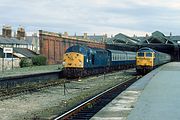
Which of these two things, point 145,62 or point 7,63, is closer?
point 145,62

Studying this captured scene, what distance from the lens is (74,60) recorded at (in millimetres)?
33188

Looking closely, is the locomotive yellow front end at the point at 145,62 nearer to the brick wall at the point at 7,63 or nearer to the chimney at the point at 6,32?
the brick wall at the point at 7,63

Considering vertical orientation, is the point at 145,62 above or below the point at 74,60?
below

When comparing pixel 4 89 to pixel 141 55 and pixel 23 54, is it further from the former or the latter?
pixel 23 54

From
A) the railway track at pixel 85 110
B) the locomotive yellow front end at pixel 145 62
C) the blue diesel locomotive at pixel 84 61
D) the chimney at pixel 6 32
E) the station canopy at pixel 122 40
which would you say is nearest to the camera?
the railway track at pixel 85 110

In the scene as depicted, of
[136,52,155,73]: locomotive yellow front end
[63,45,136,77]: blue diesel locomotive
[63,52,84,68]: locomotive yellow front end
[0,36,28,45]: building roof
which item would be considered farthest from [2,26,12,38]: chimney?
[63,52,84,68]: locomotive yellow front end

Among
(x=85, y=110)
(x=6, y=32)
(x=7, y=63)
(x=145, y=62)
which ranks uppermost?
(x=6, y=32)

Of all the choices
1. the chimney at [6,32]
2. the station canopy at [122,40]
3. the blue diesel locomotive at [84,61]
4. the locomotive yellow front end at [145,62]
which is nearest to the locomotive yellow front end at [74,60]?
the blue diesel locomotive at [84,61]

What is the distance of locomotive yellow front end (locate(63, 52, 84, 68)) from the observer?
108ft

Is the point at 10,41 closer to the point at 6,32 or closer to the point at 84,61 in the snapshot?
the point at 6,32

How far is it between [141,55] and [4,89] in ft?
77.2

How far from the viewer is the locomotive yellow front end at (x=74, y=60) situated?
3280 cm

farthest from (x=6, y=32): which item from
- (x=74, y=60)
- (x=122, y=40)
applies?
(x=122, y=40)

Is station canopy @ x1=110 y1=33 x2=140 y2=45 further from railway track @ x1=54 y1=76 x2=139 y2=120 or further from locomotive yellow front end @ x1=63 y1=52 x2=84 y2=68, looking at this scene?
railway track @ x1=54 y1=76 x2=139 y2=120
